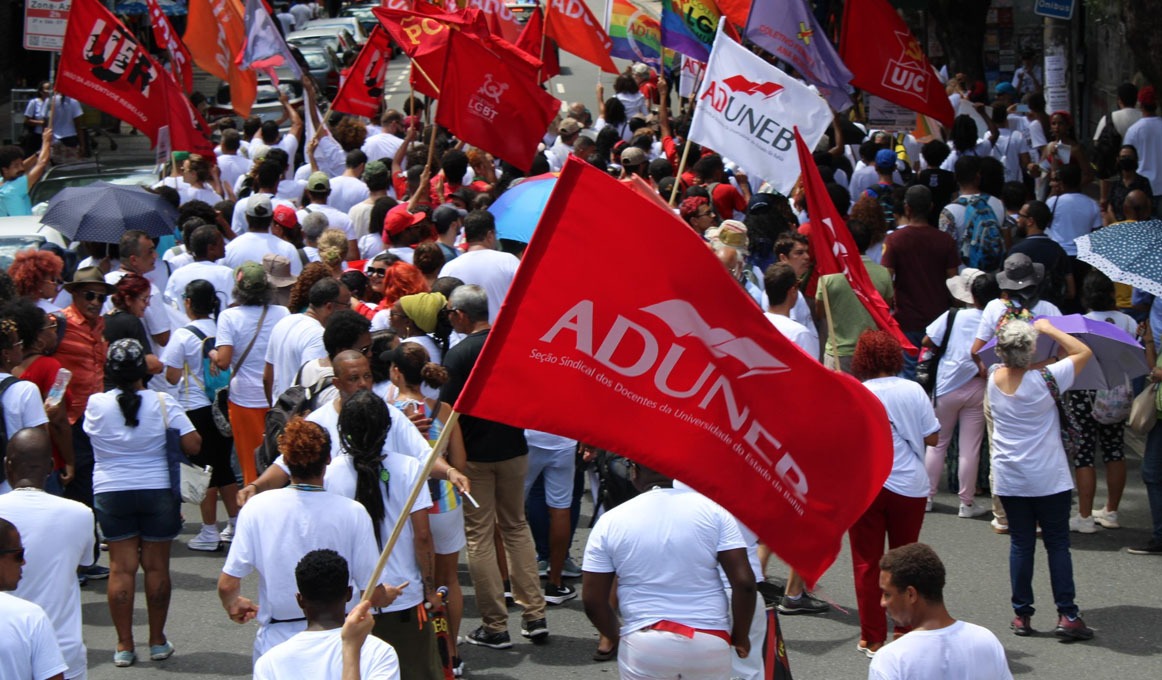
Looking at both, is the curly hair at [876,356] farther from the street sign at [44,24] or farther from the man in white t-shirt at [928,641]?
the street sign at [44,24]

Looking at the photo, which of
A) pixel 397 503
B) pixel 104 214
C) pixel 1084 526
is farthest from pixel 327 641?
pixel 1084 526

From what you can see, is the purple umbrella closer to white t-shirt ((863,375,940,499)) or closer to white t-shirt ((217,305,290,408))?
white t-shirt ((863,375,940,499))

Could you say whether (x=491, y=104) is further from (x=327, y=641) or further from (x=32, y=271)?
(x=327, y=641)

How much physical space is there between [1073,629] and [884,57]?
6.64 meters

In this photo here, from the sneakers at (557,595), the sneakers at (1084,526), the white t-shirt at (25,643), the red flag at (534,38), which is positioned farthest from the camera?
the red flag at (534,38)

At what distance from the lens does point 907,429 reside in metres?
7.53

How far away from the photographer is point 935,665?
4.84 metres

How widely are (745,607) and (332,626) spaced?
1.49m

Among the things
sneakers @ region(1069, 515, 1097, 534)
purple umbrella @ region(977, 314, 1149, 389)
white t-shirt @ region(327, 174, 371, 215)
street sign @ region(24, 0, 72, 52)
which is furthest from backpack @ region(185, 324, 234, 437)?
street sign @ region(24, 0, 72, 52)

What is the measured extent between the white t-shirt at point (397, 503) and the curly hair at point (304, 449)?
0.40m

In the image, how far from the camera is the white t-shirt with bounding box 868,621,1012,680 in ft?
15.9

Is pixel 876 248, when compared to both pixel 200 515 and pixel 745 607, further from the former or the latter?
pixel 745 607

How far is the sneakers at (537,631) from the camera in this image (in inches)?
308

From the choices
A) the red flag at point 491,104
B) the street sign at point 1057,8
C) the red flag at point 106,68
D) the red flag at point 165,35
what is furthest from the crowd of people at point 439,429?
the street sign at point 1057,8
